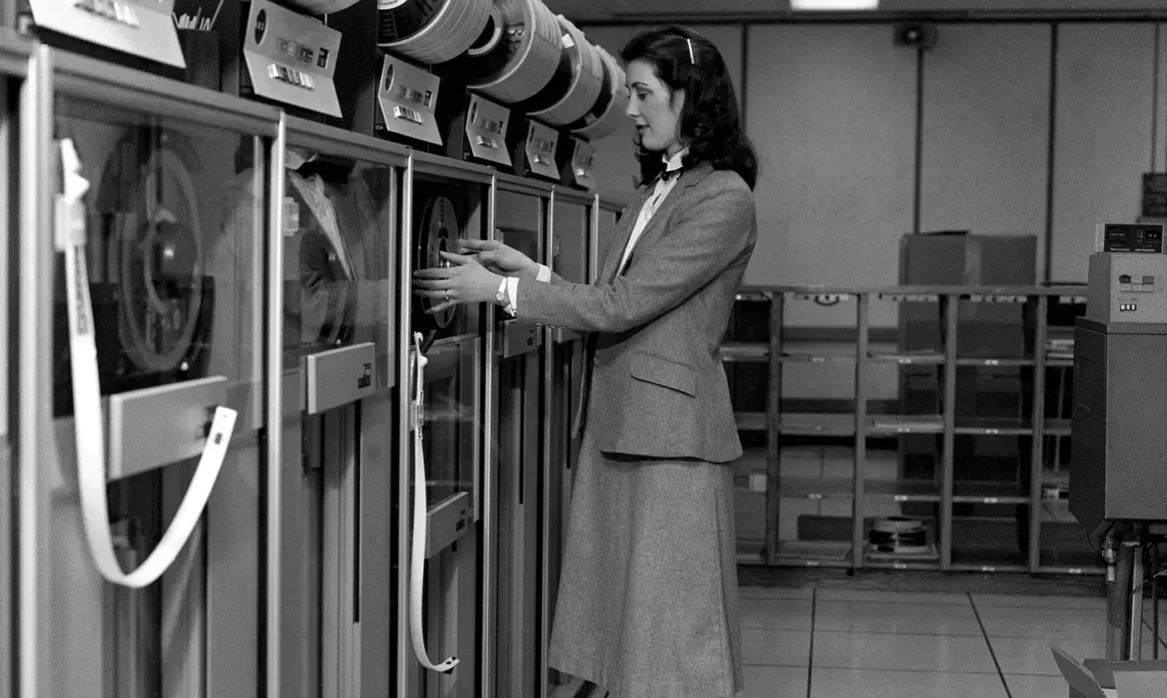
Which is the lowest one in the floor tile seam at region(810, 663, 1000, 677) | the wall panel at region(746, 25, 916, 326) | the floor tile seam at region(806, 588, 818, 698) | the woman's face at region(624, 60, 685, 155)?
the floor tile seam at region(806, 588, 818, 698)

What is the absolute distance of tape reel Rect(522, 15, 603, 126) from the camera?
298 cm

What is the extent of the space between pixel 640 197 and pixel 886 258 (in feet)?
23.3

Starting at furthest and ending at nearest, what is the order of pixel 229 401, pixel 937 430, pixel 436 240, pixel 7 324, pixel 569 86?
pixel 937 430, pixel 569 86, pixel 436 240, pixel 229 401, pixel 7 324

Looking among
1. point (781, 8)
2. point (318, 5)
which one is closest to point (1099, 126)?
point (781, 8)

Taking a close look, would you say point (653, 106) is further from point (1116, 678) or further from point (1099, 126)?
point (1099, 126)

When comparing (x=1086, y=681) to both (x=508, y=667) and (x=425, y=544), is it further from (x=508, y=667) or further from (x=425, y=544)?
(x=508, y=667)

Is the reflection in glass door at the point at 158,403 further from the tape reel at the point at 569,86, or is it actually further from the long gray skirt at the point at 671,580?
the tape reel at the point at 569,86

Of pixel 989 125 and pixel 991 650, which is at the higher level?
pixel 989 125

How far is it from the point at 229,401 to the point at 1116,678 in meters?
1.40

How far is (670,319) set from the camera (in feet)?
7.91

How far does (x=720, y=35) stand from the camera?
9.41 meters

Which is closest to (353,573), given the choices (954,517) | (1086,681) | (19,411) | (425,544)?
(425,544)

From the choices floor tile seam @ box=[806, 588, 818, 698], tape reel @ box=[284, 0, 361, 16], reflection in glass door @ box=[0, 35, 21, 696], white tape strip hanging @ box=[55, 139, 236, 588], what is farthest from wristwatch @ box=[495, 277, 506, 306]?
floor tile seam @ box=[806, 588, 818, 698]

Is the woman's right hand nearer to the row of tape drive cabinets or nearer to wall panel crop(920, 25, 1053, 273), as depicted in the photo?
the row of tape drive cabinets
